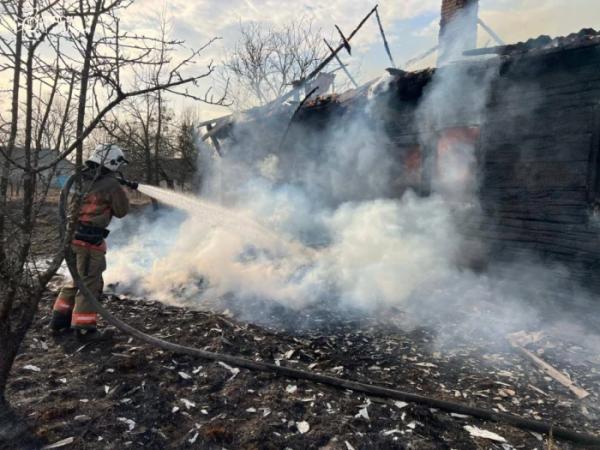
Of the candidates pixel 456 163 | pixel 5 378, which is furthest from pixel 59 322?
pixel 456 163

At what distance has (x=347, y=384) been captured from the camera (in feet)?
12.0

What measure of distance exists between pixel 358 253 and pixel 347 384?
4103 millimetres

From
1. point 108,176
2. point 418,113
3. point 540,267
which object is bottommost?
point 540,267

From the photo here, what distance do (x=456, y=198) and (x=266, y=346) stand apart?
494cm

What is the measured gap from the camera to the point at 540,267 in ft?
21.4

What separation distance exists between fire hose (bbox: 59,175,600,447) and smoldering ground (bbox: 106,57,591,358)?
5.15 ft

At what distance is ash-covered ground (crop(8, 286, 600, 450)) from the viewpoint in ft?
9.84

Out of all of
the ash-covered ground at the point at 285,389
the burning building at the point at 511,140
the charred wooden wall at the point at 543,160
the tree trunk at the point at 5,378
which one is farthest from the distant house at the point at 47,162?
the charred wooden wall at the point at 543,160

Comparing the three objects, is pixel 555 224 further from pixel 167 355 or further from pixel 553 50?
pixel 167 355

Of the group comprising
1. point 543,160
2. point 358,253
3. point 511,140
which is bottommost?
point 358,253

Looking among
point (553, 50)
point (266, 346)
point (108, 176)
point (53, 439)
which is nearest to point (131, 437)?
point (53, 439)

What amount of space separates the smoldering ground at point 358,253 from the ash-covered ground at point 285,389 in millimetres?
647

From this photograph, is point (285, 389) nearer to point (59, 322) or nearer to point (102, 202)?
point (59, 322)

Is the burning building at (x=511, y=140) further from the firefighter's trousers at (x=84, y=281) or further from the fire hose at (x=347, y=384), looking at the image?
the firefighter's trousers at (x=84, y=281)
